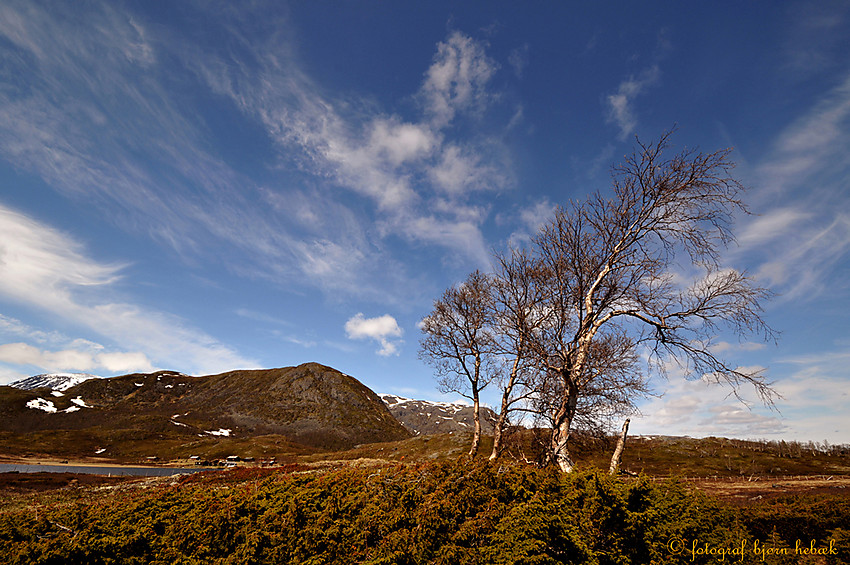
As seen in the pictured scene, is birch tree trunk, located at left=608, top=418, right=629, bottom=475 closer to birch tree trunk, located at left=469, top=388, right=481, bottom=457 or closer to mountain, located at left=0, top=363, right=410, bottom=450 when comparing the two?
birch tree trunk, located at left=469, top=388, right=481, bottom=457

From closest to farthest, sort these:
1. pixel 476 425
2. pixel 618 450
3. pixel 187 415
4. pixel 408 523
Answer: pixel 408 523 < pixel 618 450 < pixel 476 425 < pixel 187 415

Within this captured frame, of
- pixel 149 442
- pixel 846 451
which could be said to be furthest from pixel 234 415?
pixel 846 451

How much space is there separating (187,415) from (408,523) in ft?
674

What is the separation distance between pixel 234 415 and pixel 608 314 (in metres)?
200

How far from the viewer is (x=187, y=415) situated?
560 ft

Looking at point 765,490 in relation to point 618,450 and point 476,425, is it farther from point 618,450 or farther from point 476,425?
point 618,450

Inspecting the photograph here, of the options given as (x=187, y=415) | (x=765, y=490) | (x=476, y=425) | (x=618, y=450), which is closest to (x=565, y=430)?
(x=618, y=450)

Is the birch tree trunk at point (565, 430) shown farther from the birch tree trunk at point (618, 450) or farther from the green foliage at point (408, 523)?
the green foliage at point (408, 523)

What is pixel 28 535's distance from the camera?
262 inches

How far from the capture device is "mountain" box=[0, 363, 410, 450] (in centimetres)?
14012

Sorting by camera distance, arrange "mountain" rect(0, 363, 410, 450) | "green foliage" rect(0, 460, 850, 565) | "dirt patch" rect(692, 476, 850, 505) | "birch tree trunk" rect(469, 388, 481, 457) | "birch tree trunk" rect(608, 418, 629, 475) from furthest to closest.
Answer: "mountain" rect(0, 363, 410, 450) < "dirt patch" rect(692, 476, 850, 505) < "birch tree trunk" rect(469, 388, 481, 457) < "birch tree trunk" rect(608, 418, 629, 475) < "green foliage" rect(0, 460, 850, 565)

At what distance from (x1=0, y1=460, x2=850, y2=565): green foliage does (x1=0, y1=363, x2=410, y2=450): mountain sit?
15422cm

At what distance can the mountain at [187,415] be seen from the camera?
140 m

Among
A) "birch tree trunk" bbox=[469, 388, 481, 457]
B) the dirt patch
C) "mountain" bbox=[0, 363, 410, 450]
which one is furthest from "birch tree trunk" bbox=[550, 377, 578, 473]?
"mountain" bbox=[0, 363, 410, 450]
